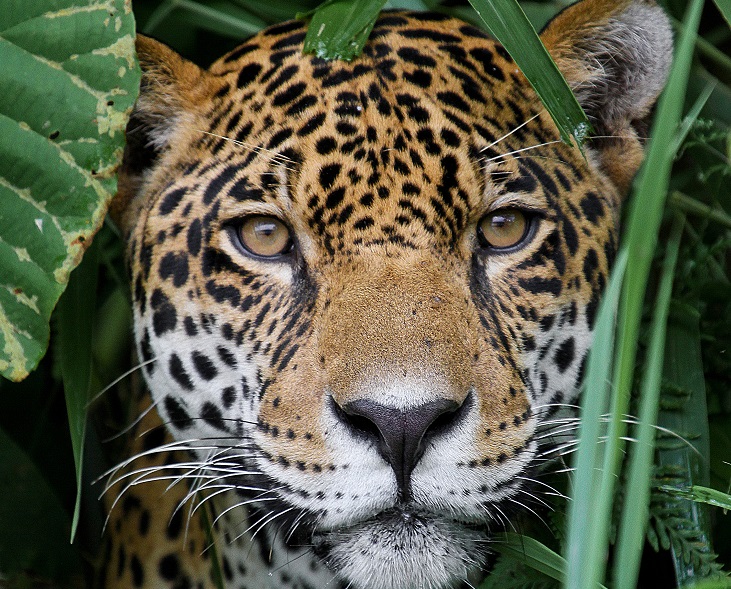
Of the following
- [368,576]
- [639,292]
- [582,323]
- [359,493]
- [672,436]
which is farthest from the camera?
[672,436]

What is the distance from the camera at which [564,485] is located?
109 inches

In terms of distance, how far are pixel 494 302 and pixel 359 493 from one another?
26.3 inches

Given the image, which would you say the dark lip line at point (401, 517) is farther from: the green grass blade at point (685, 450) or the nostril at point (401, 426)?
the green grass blade at point (685, 450)

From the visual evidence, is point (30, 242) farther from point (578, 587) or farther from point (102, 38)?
point (578, 587)

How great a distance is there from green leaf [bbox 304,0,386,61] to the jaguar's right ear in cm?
39

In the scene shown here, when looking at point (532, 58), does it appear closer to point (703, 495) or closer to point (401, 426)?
point (401, 426)

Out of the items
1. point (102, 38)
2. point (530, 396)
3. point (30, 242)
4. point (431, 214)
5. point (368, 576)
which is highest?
point (102, 38)

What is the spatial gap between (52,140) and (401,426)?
116 cm

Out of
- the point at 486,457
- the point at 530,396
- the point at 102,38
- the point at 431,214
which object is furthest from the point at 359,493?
the point at 102,38

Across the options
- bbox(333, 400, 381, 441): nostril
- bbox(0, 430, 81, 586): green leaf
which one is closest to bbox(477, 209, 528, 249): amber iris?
bbox(333, 400, 381, 441): nostril

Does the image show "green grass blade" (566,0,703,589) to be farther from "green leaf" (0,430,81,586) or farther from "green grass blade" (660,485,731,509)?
"green leaf" (0,430,81,586)

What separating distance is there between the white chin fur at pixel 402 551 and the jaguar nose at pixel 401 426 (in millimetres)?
151

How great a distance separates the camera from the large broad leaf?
2.47m

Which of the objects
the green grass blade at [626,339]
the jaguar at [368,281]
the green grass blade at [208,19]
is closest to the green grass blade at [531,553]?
the jaguar at [368,281]
